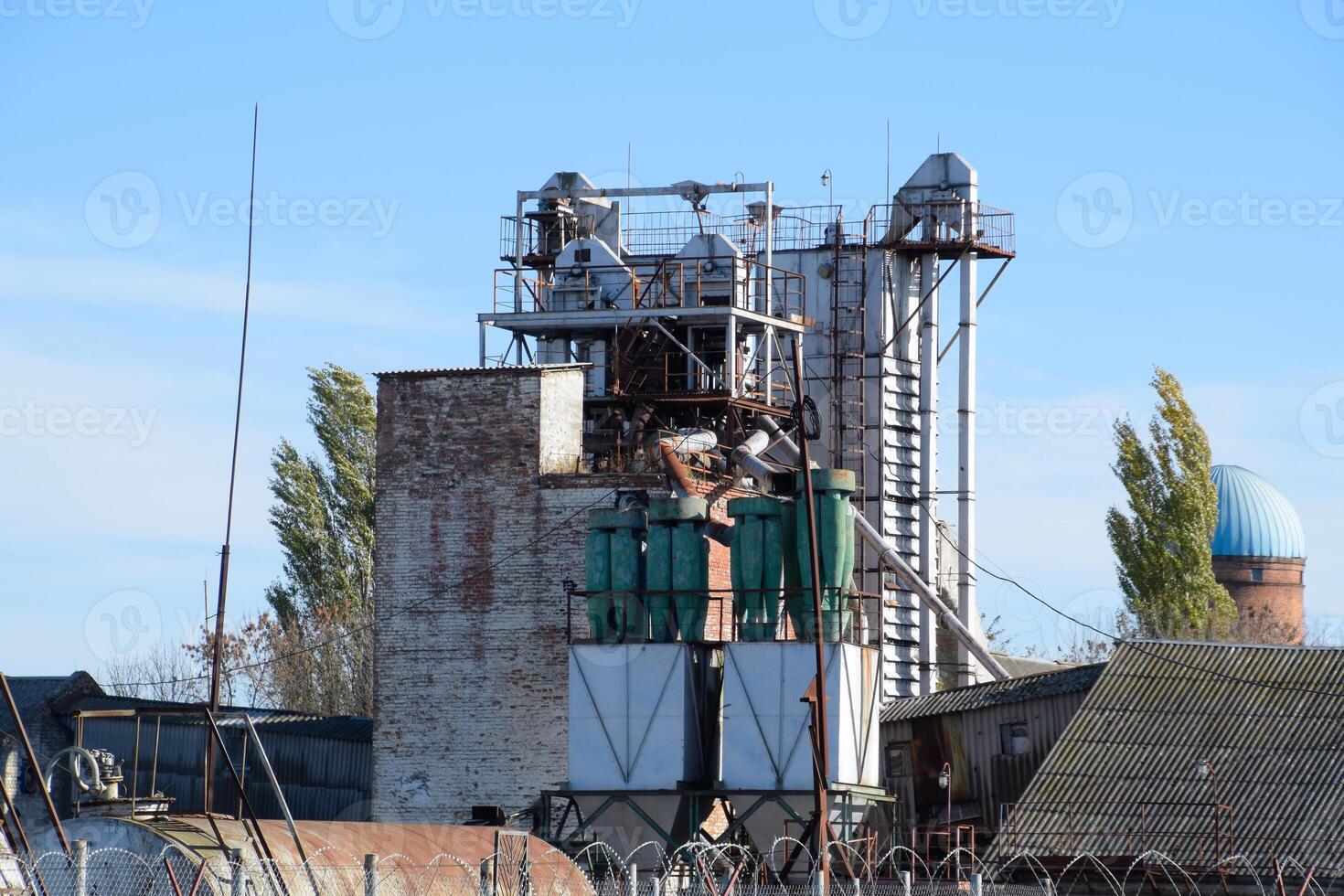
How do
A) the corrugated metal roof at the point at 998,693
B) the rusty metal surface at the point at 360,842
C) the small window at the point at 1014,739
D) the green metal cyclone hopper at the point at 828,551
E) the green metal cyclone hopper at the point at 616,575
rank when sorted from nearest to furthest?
the rusty metal surface at the point at 360,842
the green metal cyclone hopper at the point at 828,551
the green metal cyclone hopper at the point at 616,575
the corrugated metal roof at the point at 998,693
the small window at the point at 1014,739

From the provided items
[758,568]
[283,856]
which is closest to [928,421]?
[758,568]

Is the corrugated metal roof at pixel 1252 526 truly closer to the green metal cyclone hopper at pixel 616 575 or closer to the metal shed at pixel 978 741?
the metal shed at pixel 978 741

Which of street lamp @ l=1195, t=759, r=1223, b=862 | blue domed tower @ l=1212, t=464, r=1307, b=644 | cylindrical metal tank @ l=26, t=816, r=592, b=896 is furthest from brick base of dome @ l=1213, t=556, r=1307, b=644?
cylindrical metal tank @ l=26, t=816, r=592, b=896

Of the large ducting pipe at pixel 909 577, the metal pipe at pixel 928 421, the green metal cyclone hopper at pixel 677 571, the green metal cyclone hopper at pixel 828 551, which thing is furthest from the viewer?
the metal pipe at pixel 928 421

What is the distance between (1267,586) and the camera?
6044cm

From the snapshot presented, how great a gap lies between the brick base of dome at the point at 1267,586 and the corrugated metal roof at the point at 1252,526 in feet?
0.81

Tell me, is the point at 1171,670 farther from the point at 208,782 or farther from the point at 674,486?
the point at 208,782

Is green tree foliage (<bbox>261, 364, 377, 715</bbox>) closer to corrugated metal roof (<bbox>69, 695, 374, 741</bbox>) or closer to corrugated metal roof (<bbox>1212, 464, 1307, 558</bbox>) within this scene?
corrugated metal roof (<bbox>69, 695, 374, 741</bbox>)

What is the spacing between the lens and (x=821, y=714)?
79.8ft

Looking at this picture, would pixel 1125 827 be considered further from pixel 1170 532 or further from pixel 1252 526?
pixel 1252 526

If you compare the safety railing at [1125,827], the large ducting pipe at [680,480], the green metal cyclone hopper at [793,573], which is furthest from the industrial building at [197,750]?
the safety railing at [1125,827]

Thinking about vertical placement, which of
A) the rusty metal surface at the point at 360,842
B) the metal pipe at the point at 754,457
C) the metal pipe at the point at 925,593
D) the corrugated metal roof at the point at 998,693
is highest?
the metal pipe at the point at 754,457

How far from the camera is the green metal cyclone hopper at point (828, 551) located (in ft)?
97.3

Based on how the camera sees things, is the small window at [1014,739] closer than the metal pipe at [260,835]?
No
